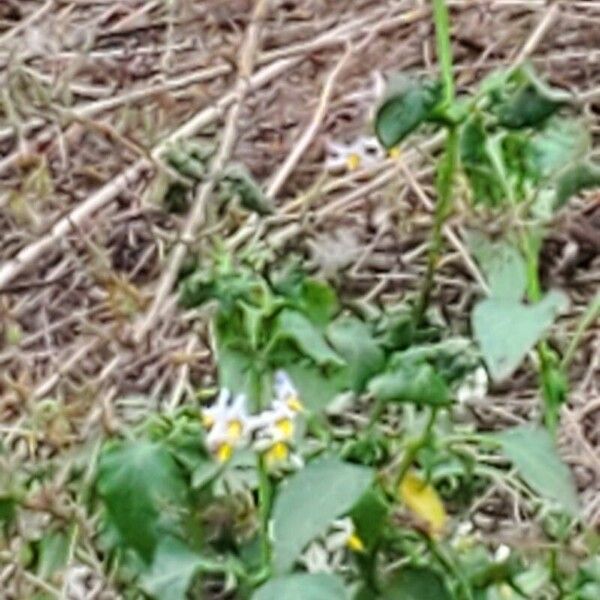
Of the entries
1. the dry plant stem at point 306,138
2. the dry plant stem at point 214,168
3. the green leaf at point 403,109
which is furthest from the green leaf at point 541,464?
the dry plant stem at point 306,138

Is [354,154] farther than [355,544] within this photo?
Yes

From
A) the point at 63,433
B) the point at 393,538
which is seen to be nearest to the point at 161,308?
the point at 63,433

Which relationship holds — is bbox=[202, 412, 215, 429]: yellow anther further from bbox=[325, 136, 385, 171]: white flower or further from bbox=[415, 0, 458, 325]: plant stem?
bbox=[325, 136, 385, 171]: white flower

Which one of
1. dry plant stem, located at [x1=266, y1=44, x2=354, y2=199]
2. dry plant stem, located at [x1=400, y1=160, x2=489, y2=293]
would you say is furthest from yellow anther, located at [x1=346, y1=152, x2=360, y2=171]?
dry plant stem, located at [x1=266, y1=44, x2=354, y2=199]

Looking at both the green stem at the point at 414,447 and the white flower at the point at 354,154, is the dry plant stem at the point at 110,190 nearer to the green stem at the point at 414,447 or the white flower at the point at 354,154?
the white flower at the point at 354,154

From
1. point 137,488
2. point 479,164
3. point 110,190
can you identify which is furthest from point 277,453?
point 110,190

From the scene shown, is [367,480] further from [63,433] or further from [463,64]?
[463,64]

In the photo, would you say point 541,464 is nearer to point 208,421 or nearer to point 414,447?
point 414,447
